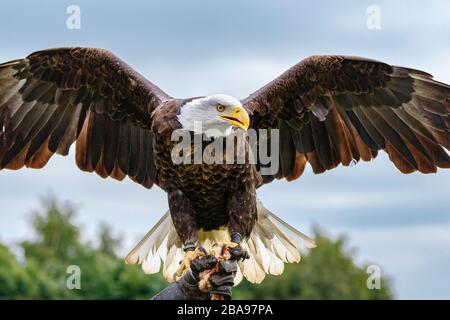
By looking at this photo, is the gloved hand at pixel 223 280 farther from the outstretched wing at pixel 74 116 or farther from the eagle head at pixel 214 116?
the outstretched wing at pixel 74 116

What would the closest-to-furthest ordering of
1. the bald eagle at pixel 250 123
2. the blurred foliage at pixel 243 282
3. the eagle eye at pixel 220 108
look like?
the eagle eye at pixel 220 108, the bald eagle at pixel 250 123, the blurred foliage at pixel 243 282

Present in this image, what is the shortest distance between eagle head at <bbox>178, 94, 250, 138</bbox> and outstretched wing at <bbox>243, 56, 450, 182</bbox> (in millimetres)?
744

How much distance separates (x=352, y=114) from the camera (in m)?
7.75

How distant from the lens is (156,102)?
23.6ft

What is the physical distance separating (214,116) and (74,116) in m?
1.73

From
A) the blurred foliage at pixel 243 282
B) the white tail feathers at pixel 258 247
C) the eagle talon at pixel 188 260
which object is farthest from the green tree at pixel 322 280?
the eagle talon at pixel 188 260

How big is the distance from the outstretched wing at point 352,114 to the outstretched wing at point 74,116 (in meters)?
1.06

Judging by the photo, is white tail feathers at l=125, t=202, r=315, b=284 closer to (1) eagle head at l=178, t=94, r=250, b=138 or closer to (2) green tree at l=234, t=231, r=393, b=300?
(1) eagle head at l=178, t=94, r=250, b=138

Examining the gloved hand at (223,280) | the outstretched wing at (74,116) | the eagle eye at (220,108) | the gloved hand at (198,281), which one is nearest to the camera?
the gloved hand at (198,281)

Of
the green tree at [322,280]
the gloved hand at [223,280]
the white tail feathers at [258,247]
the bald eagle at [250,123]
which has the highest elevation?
the bald eagle at [250,123]

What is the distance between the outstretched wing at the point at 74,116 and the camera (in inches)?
296

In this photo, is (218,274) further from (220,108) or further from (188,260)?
Result: (220,108)

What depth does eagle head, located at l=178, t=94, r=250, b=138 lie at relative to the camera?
6.43 m

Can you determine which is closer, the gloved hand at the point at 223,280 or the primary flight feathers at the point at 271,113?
the gloved hand at the point at 223,280
